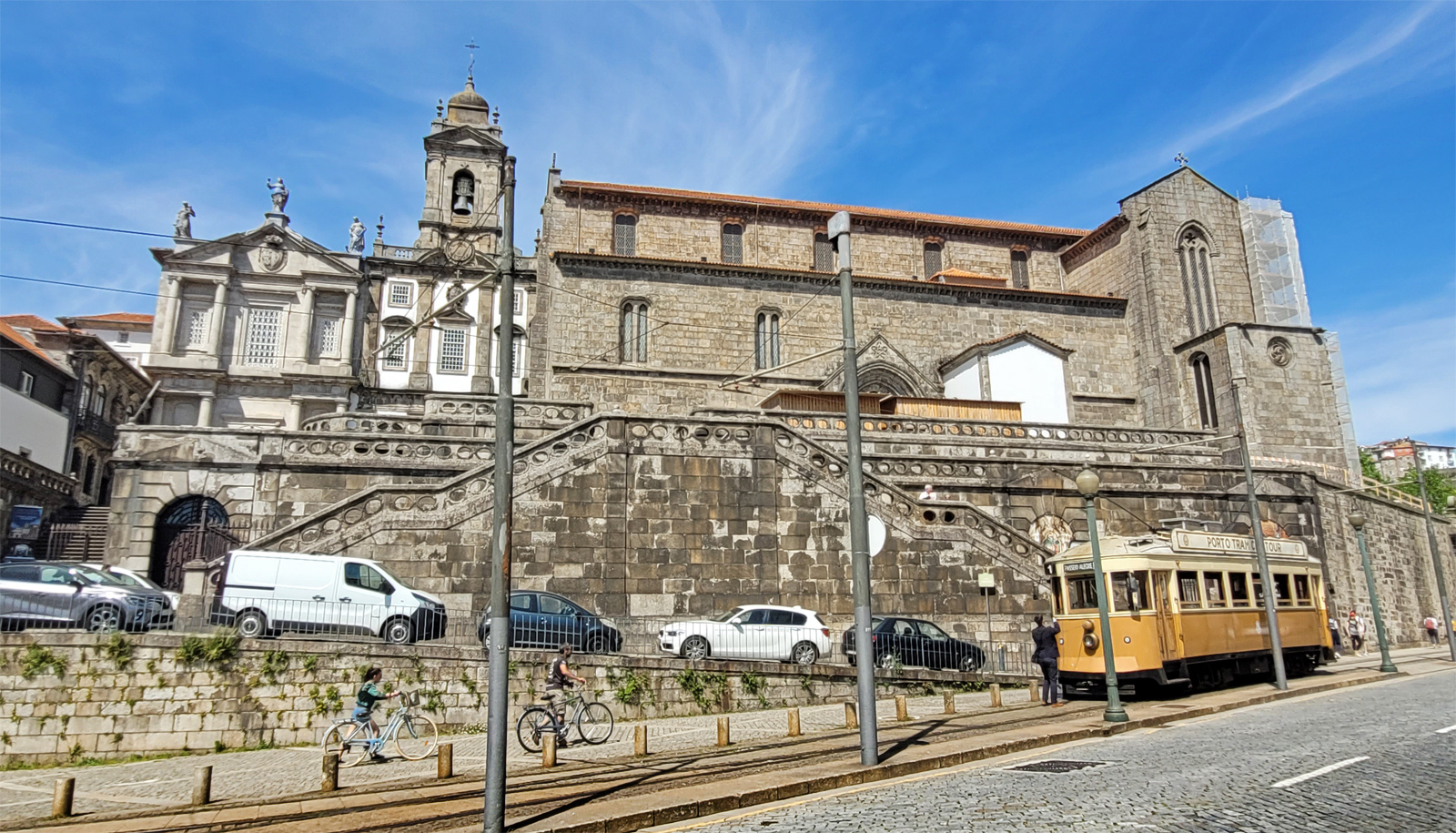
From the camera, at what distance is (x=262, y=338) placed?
123ft

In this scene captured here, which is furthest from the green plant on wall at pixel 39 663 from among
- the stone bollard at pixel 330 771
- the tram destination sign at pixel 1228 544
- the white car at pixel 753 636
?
the tram destination sign at pixel 1228 544

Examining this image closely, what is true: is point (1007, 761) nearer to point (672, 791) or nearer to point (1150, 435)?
point (672, 791)

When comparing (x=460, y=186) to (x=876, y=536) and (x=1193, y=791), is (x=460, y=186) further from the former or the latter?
(x=1193, y=791)

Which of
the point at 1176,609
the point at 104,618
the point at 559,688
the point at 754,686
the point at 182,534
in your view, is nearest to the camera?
the point at 559,688

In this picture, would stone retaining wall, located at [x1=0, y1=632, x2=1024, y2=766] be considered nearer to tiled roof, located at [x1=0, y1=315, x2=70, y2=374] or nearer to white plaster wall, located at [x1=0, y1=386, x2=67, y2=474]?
white plaster wall, located at [x1=0, y1=386, x2=67, y2=474]

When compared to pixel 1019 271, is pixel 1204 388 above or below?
below

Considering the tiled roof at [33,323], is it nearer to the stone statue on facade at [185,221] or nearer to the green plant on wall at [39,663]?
the stone statue on facade at [185,221]

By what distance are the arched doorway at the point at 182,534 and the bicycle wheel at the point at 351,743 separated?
11.9m

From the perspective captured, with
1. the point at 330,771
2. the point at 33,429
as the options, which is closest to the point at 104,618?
the point at 330,771

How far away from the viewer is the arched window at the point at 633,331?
3481 cm

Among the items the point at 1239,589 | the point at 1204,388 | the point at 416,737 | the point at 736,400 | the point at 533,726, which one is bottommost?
the point at 416,737

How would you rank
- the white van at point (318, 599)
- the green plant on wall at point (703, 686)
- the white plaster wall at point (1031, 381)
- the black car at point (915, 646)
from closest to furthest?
the white van at point (318, 599) < the green plant on wall at point (703, 686) < the black car at point (915, 646) < the white plaster wall at point (1031, 381)

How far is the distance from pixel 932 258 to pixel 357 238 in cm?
2595

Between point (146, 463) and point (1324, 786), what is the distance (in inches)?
962
